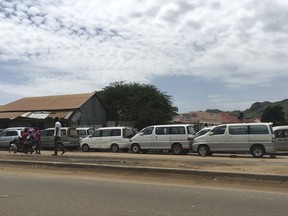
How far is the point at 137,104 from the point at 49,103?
38.0 feet

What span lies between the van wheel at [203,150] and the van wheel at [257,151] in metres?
2.43

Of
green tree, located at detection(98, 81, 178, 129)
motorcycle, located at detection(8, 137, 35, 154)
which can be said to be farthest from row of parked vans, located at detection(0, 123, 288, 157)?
green tree, located at detection(98, 81, 178, 129)

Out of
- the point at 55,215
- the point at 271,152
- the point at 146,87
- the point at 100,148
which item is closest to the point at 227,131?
the point at 271,152

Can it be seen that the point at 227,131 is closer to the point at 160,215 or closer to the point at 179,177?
the point at 179,177

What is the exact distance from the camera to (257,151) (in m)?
22.5

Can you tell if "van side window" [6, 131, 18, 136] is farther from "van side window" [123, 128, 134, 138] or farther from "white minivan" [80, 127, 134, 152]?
"van side window" [123, 128, 134, 138]

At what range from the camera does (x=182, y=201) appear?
9.03m

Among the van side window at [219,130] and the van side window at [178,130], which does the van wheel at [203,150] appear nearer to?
the van side window at [219,130]

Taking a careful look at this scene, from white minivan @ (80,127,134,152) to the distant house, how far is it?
16027 mm

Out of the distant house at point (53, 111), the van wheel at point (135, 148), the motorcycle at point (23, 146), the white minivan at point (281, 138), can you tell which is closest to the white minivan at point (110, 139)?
the van wheel at point (135, 148)

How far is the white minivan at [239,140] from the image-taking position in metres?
22.4

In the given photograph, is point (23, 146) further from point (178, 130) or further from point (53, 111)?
point (53, 111)

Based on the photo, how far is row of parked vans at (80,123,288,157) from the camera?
886 inches

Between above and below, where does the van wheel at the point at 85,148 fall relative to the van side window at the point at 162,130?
below
